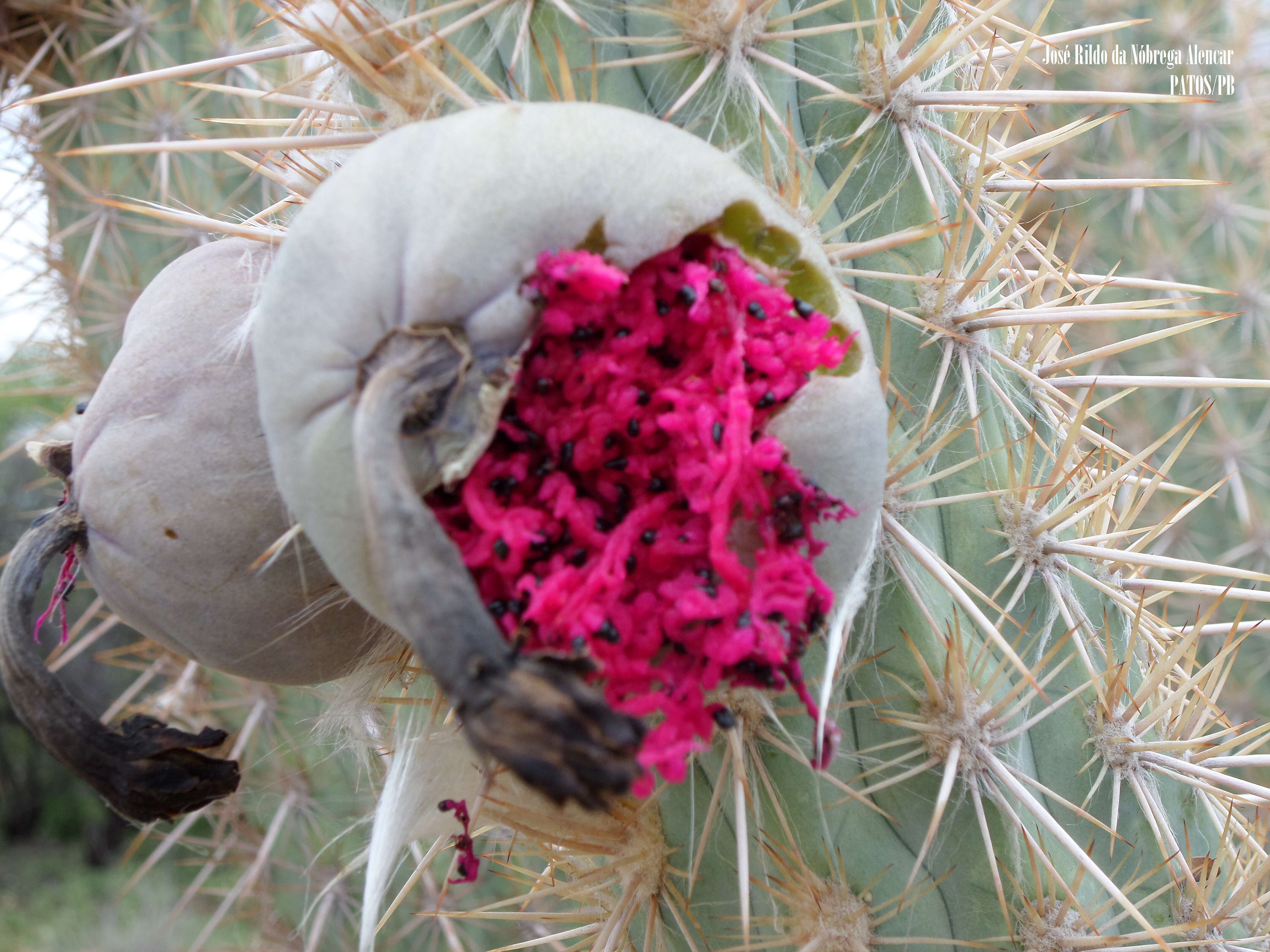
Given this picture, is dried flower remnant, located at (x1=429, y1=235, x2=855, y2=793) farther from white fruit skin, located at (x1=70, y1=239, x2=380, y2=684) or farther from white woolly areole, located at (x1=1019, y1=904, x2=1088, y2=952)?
white woolly areole, located at (x1=1019, y1=904, x2=1088, y2=952)

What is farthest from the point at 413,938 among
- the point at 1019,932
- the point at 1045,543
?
the point at 1045,543

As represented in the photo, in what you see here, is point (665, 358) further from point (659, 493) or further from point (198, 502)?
point (198, 502)

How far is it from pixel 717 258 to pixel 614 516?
0.18m

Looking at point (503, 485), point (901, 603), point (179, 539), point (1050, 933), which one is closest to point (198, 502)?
point (179, 539)

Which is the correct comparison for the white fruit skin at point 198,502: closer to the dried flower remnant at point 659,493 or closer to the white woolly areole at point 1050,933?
the dried flower remnant at point 659,493

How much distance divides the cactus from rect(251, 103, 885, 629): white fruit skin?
0.13m

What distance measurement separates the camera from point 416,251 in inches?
22.2

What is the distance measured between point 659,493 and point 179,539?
362mm

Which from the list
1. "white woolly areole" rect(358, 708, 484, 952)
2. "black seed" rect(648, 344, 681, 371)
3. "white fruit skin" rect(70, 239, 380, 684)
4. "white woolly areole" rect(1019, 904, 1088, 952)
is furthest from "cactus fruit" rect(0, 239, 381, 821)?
"white woolly areole" rect(1019, 904, 1088, 952)

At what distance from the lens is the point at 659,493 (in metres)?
0.61

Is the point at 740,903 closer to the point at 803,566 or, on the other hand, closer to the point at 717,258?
the point at 803,566

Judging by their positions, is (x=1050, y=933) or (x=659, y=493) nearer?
(x=659, y=493)

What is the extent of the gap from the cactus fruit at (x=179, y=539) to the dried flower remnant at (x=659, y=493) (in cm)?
20

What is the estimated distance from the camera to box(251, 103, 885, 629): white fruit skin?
56cm
